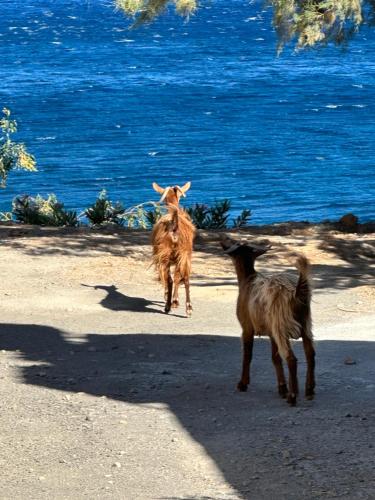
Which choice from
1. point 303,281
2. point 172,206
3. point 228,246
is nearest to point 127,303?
point 172,206

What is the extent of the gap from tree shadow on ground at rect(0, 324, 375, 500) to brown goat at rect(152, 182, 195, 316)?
3.65ft

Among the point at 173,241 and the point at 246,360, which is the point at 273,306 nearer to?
the point at 246,360

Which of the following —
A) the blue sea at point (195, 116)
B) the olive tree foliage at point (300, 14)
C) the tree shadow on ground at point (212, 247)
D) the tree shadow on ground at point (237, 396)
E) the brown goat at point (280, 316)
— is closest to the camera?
the tree shadow on ground at point (237, 396)

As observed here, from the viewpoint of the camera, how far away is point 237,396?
10023mm

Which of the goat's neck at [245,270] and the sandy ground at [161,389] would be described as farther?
the goat's neck at [245,270]

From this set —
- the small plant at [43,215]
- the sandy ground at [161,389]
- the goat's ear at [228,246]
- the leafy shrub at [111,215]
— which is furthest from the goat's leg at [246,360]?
the small plant at [43,215]

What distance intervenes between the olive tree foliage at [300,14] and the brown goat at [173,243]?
456cm

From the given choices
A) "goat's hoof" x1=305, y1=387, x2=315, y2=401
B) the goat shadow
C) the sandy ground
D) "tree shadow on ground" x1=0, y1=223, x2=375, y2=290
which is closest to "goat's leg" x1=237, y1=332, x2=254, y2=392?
the sandy ground

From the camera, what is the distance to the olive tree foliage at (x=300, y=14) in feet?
57.1

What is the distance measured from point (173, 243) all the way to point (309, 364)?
13.2ft

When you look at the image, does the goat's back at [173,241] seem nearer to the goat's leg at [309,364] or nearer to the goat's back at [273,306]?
the goat's back at [273,306]

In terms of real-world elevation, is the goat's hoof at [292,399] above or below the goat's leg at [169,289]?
above

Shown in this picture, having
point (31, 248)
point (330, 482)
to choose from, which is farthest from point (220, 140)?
point (330, 482)

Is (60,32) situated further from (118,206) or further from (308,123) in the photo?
(118,206)
